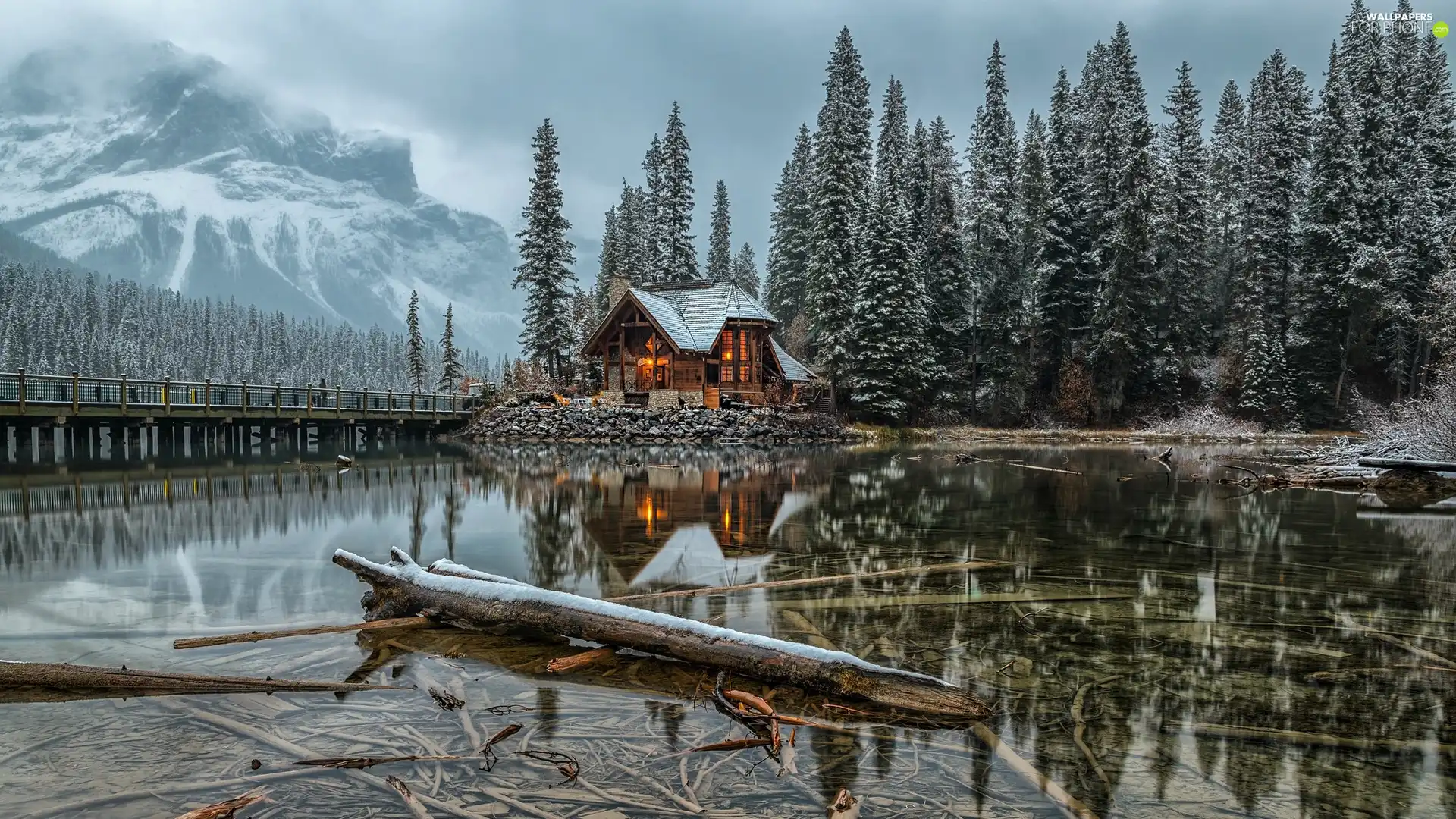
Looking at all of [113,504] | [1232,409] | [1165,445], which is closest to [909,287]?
[1165,445]

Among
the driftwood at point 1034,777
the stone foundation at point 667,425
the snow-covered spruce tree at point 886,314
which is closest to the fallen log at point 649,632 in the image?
the driftwood at point 1034,777

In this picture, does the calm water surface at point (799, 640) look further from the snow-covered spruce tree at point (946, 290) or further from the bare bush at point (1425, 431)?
the snow-covered spruce tree at point (946, 290)

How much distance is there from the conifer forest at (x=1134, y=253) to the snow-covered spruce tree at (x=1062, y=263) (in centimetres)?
15

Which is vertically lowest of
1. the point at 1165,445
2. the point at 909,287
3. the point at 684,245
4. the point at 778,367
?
the point at 1165,445

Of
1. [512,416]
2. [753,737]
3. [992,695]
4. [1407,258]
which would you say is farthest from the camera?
[512,416]

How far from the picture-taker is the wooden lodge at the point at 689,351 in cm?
4488

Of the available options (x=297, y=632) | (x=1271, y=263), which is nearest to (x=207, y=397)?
(x=297, y=632)

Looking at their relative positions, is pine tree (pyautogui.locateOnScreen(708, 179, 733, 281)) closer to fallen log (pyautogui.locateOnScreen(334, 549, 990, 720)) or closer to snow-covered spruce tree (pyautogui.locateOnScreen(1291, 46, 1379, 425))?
snow-covered spruce tree (pyautogui.locateOnScreen(1291, 46, 1379, 425))

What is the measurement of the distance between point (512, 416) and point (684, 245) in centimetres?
1841

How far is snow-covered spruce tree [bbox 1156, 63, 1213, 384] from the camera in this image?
45969mm

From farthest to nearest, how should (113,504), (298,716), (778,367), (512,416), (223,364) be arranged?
1. (223,364)
2. (778,367)
3. (512,416)
4. (113,504)
5. (298,716)

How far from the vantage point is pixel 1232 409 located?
4559 cm

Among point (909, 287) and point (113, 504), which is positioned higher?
point (909, 287)

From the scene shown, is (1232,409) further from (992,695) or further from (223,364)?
(223,364)
